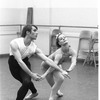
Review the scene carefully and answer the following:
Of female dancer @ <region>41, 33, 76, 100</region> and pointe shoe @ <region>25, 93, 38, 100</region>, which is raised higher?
female dancer @ <region>41, 33, 76, 100</region>

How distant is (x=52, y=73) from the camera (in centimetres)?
349

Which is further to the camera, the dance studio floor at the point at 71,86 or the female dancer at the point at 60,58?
the dance studio floor at the point at 71,86

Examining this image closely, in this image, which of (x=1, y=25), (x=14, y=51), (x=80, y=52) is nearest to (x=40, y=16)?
(x=1, y=25)

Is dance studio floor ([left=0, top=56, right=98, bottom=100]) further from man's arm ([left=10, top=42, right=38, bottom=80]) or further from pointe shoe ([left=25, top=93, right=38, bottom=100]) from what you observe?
man's arm ([left=10, top=42, right=38, bottom=80])

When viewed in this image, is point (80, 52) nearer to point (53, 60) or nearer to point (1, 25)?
point (1, 25)

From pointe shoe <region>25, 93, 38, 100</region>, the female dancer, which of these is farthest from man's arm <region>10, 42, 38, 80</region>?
pointe shoe <region>25, 93, 38, 100</region>

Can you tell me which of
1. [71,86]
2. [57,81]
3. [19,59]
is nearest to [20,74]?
[19,59]

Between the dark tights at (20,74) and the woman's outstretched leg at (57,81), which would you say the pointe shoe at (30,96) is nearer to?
the woman's outstretched leg at (57,81)

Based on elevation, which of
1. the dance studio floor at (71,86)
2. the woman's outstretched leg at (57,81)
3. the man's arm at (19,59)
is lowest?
the dance studio floor at (71,86)

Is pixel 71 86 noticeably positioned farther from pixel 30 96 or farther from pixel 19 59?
pixel 19 59

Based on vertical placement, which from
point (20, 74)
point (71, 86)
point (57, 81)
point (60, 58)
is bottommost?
point (71, 86)

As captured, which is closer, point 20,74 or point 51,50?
point 20,74

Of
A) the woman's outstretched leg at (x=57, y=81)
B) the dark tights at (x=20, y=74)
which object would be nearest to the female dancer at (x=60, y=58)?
the woman's outstretched leg at (x=57, y=81)

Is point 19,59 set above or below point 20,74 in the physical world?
above
